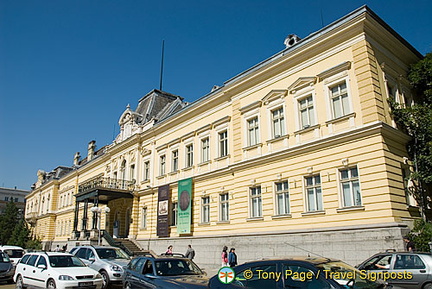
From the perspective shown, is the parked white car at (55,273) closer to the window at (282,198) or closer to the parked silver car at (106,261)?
the parked silver car at (106,261)

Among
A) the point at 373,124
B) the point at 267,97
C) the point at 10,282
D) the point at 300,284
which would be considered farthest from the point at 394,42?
the point at 10,282

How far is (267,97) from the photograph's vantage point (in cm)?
1912

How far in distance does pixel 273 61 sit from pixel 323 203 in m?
8.54

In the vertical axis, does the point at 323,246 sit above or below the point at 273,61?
below

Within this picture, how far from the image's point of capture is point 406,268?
9.21 m

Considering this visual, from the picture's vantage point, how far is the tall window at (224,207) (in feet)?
68.8

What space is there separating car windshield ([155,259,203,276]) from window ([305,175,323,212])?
8.02 meters

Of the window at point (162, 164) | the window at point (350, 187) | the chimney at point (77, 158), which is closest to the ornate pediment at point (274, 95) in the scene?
the window at point (350, 187)

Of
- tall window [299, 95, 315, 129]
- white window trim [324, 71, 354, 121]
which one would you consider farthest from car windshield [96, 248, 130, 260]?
white window trim [324, 71, 354, 121]

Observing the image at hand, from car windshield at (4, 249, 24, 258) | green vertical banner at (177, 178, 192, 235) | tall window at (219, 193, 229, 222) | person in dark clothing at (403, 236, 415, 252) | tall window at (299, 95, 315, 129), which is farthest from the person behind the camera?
green vertical banner at (177, 178, 192, 235)

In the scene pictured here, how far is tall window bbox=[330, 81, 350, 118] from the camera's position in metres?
15.6

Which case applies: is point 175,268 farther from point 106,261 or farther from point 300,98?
point 300,98

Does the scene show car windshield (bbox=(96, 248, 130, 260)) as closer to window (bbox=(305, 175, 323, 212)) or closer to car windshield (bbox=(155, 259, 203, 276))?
car windshield (bbox=(155, 259, 203, 276))

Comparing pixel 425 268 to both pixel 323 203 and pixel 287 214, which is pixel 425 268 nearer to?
pixel 323 203
